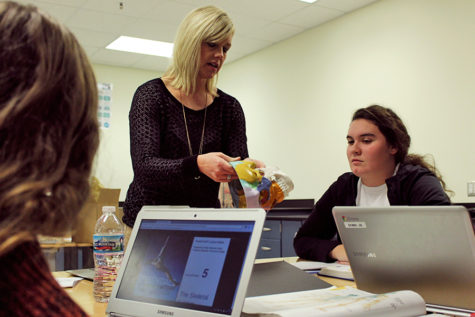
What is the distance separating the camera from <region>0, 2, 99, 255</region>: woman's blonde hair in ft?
1.41

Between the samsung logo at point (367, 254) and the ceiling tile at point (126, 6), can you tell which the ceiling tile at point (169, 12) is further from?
the samsung logo at point (367, 254)

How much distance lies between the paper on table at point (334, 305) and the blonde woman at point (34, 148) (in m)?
0.46

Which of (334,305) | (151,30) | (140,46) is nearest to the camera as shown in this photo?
(334,305)

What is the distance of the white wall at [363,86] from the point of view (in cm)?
347

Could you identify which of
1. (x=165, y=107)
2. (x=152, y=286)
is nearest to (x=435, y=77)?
(x=165, y=107)

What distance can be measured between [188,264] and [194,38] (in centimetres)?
83

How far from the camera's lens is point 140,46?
209 inches

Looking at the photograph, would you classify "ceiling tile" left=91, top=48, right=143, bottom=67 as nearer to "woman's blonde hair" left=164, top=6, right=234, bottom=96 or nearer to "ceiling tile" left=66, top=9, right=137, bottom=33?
"ceiling tile" left=66, top=9, right=137, bottom=33

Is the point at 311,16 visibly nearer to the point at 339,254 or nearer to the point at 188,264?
the point at 339,254

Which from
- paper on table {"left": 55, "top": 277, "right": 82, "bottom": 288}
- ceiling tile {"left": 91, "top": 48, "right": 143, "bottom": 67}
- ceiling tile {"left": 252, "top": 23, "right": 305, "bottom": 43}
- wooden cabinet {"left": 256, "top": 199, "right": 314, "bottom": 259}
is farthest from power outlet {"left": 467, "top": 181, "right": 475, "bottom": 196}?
ceiling tile {"left": 91, "top": 48, "right": 143, "bottom": 67}

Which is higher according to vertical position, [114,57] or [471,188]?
[114,57]

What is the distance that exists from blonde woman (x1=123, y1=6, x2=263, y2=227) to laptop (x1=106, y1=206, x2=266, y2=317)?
0.39 meters

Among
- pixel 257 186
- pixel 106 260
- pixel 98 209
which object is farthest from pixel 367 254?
pixel 98 209

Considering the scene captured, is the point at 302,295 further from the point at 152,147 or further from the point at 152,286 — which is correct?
the point at 152,147
